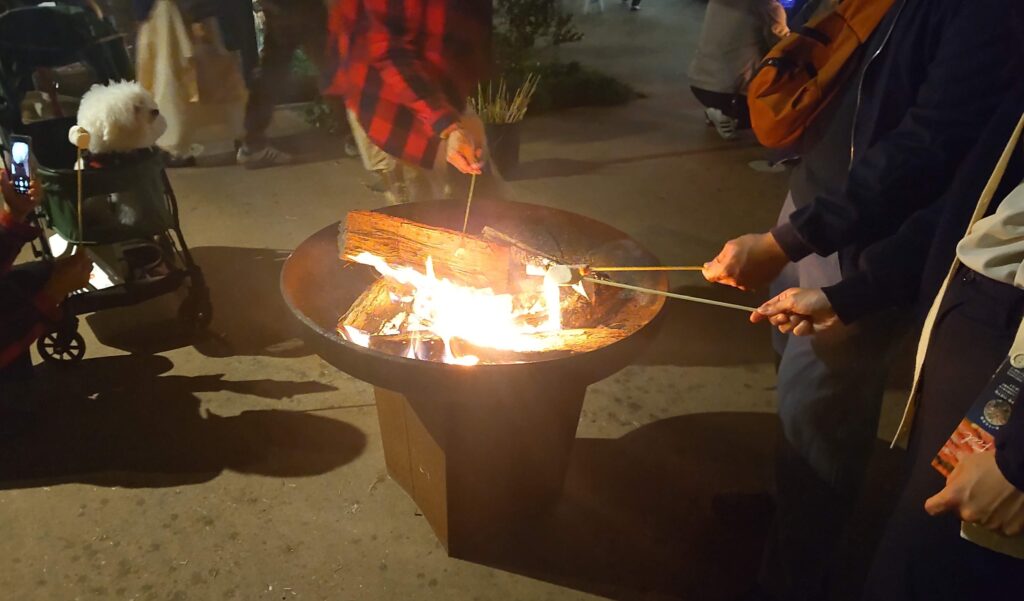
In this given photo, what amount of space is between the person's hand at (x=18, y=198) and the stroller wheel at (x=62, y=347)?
534 mm

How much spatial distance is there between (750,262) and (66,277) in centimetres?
224

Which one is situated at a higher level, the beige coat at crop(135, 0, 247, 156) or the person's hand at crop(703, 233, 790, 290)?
the person's hand at crop(703, 233, 790, 290)

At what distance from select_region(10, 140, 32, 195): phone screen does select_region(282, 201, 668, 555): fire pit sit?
118 centimetres

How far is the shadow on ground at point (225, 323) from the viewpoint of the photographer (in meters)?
2.88

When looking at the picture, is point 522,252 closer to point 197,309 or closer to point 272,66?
point 197,309

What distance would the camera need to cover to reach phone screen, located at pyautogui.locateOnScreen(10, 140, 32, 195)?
7.68ft

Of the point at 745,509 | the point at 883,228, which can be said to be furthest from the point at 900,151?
the point at 745,509

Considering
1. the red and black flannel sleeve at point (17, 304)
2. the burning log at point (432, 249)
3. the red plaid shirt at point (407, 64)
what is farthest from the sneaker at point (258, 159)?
the burning log at point (432, 249)

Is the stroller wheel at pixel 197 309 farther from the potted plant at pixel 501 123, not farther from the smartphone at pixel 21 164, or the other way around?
the potted plant at pixel 501 123

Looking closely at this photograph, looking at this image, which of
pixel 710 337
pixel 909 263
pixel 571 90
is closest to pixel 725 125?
pixel 571 90

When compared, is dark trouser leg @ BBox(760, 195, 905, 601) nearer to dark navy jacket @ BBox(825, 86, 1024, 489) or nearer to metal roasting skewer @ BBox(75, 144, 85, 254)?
dark navy jacket @ BBox(825, 86, 1024, 489)

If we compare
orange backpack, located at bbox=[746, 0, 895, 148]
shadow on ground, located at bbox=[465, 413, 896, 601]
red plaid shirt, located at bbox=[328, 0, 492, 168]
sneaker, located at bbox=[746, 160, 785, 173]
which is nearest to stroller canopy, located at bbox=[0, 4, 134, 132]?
red plaid shirt, located at bbox=[328, 0, 492, 168]

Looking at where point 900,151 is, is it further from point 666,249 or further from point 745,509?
point 666,249

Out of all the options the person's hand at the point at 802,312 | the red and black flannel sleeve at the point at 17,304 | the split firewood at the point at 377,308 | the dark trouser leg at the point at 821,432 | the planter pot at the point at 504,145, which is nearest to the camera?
the person's hand at the point at 802,312
